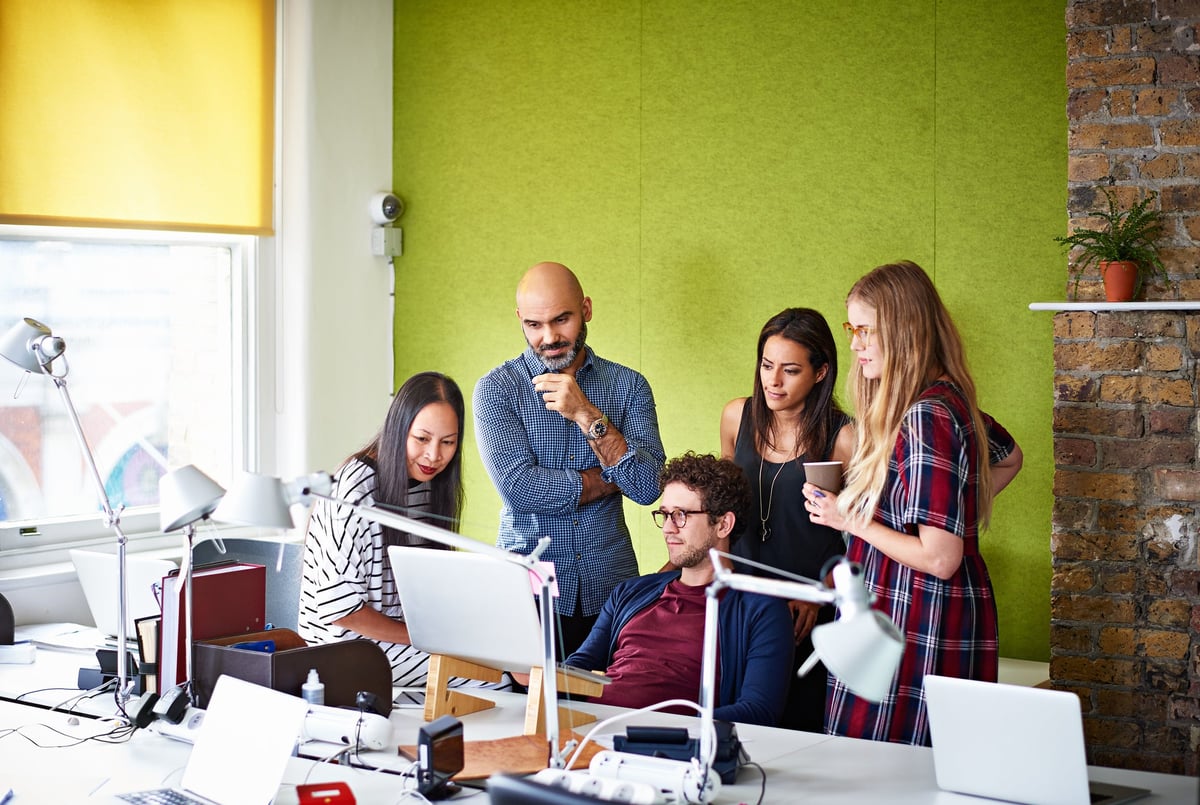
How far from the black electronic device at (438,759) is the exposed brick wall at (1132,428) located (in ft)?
5.93

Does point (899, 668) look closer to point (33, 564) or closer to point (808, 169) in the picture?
point (808, 169)

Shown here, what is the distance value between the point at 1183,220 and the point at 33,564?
3632 millimetres

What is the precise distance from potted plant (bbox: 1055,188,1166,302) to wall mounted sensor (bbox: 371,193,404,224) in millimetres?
2871

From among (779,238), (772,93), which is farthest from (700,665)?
(772,93)

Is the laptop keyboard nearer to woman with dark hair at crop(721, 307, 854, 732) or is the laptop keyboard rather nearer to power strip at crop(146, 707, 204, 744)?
power strip at crop(146, 707, 204, 744)

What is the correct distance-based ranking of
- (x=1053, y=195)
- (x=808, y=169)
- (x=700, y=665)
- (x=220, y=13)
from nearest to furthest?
(x=700, y=665) → (x=1053, y=195) → (x=808, y=169) → (x=220, y=13)

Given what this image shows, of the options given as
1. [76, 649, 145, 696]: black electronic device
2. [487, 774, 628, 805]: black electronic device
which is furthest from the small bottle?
[487, 774, 628, 805]: black electronic device

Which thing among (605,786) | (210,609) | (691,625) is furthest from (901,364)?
(210,609)

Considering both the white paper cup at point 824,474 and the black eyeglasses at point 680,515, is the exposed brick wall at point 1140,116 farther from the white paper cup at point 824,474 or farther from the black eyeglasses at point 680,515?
Answer: the black eyeglasses at point 680,515

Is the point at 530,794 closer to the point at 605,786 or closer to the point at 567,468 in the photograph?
the point at 605,786

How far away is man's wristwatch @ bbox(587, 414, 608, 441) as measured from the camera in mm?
3410

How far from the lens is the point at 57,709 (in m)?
2.82

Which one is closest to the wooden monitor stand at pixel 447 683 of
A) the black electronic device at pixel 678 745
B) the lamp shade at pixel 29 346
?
the black electronic device at pixel 678 745

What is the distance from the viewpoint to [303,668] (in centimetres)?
256
